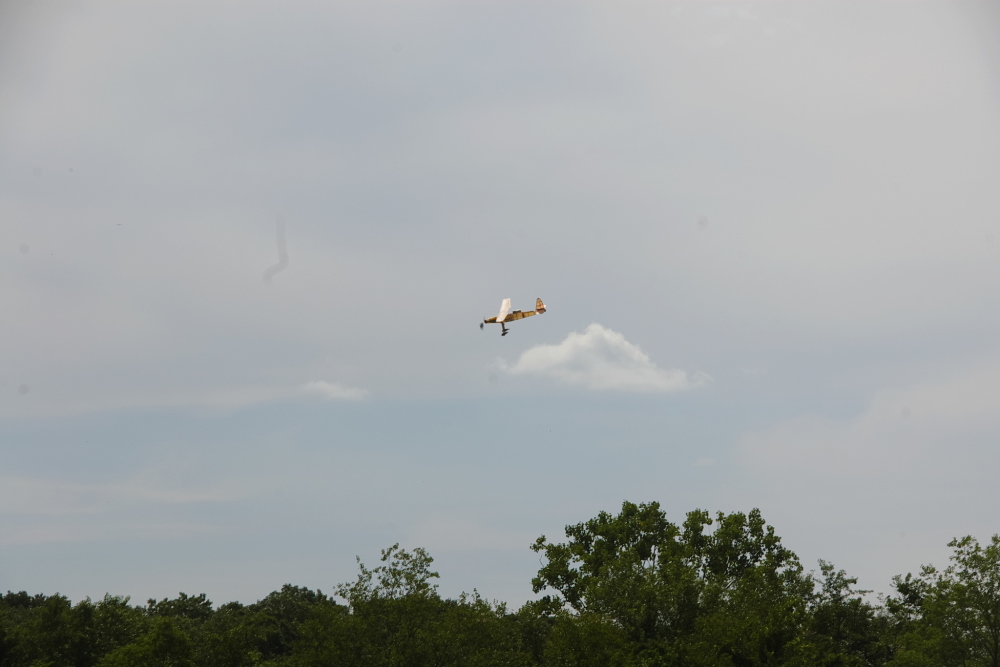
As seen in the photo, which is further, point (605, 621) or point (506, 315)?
point (506, 315)

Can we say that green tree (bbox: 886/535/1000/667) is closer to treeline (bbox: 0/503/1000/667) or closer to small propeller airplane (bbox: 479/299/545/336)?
treeline (bbox: 0/503/1000/667)

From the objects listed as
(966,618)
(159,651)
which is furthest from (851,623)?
(159,651)

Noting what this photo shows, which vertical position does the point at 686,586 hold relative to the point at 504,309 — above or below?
below

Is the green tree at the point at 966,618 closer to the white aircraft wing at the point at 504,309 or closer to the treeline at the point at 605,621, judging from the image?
the treeline at the point at 605,621

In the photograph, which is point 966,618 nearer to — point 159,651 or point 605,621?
point 605,621

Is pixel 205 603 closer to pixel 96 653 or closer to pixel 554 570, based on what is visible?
pixel 96 653

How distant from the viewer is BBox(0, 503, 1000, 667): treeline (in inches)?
1826

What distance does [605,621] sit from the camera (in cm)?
4956

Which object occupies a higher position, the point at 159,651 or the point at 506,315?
the point at 506,315

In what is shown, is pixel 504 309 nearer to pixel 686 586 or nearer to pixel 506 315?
pixel 506 315

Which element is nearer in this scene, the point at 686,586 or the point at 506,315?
the point at 686,586

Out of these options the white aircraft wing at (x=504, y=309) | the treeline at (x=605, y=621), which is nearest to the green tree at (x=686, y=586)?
the treeline at (x=605, y=621)

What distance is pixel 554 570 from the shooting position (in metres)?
62.0

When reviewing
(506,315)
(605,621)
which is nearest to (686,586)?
(605,621)
